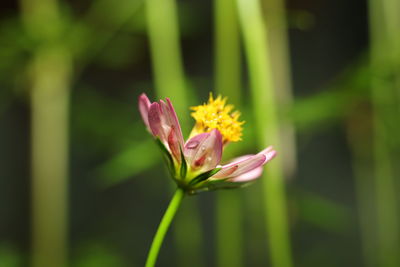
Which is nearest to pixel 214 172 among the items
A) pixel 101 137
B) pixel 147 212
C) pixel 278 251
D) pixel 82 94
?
pixel 278 251

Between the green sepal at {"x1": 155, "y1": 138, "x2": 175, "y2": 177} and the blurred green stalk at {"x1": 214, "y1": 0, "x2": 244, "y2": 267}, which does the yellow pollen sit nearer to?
the green sepal at {"x1": 155, "y1": 138, "x2": 175, "y2": 177}

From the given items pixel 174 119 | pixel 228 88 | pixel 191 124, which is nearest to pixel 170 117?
pixel 174 119

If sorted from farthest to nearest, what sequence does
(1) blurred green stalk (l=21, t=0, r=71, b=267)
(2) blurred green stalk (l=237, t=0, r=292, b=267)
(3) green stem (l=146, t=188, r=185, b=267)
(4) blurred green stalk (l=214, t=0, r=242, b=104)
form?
1. (1) blurred green stalk (l=21, t=0, r=71, b=267)
2. (4) blurred green stalk (l=214, t=0, r=242, b=104)
3. (2) blurred green stalk (l=237, t=0, r=292, b=267)
4. (3) green stem (l=146, t=188, r=185, b=267)

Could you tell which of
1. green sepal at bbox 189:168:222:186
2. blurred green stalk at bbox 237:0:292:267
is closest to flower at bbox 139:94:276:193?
green sepal at bbox 189:168:222:186

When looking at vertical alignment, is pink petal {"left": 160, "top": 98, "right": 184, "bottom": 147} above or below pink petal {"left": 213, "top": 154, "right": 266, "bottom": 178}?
A: above

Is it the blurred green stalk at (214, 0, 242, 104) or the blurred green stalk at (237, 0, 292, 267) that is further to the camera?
the blurred green stalk at (214, 0, 242, 104)

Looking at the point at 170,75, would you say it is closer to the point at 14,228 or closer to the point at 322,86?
the point at 322,86

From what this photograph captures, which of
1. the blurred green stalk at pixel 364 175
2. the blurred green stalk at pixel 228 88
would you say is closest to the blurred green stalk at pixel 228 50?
the blurred green stalk at pixel 228 88

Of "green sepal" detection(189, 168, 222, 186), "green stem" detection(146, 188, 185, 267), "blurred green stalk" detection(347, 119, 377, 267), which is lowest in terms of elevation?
"blurred green stalk" detection(347, 119, 377, 267)
